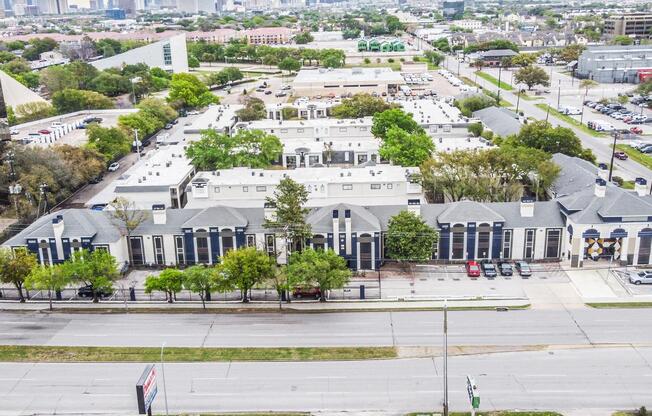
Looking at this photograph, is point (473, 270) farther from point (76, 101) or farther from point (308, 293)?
point (76, 101)

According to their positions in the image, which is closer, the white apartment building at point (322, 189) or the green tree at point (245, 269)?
the green tree at point (245, 269)

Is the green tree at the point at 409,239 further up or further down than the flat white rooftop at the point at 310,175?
further down

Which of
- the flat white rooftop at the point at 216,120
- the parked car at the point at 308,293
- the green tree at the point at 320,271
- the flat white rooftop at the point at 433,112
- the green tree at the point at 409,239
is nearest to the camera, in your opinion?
the green tree at the point at 320,271

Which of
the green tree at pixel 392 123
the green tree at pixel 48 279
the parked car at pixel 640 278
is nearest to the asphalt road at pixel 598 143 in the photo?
the green tree at pixel 392 123

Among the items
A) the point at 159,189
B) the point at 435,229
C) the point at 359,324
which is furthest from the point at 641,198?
the point at 159,189

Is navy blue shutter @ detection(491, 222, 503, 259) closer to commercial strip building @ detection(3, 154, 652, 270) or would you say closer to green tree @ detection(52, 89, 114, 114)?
commercial strip building @ detection(3, 154, 652, 270)

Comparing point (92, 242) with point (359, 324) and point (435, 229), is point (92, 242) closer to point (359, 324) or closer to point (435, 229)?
point (359, 324)

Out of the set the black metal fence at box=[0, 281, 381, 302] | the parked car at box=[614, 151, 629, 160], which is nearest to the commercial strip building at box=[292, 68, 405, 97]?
the parked car at box=[614, 151, 629, 160]

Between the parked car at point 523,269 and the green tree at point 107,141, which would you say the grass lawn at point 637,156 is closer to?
the parked car at point 523,269
